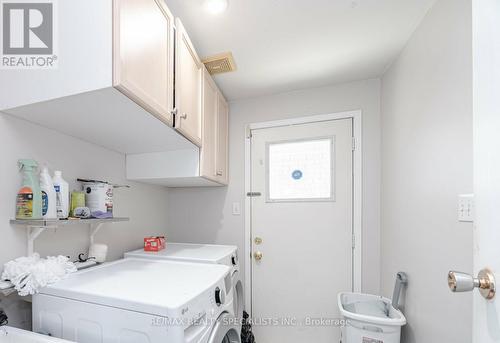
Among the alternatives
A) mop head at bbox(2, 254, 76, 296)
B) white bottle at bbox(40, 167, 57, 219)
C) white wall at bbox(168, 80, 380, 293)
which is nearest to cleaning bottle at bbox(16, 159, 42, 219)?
white bottle at bbox(40, 167, 57, 219)

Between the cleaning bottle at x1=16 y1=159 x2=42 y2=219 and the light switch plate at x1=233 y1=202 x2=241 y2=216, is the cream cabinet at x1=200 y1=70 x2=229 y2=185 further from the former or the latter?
the cleaning bottle at x1=16 y1=159 x2=42 y2=219

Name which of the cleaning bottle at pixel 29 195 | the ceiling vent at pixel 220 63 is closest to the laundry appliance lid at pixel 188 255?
the cleaning bottle at pixel 29 195

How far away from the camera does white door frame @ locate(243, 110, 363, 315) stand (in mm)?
1904

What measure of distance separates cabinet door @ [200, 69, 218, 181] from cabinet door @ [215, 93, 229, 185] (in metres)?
0.08

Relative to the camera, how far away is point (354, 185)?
1.95m

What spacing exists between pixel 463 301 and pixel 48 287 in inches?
67.0

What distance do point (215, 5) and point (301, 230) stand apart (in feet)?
5.77

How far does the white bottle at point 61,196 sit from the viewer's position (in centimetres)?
109

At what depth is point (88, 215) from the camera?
117 centimetres

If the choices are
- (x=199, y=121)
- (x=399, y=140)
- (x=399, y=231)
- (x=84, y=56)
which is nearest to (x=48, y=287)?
(x=84, y=56)

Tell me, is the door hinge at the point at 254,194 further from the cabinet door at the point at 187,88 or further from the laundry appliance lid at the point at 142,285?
the laundry appliance lid at the point at 142,285

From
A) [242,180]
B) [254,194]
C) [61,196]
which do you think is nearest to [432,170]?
[254,194]
